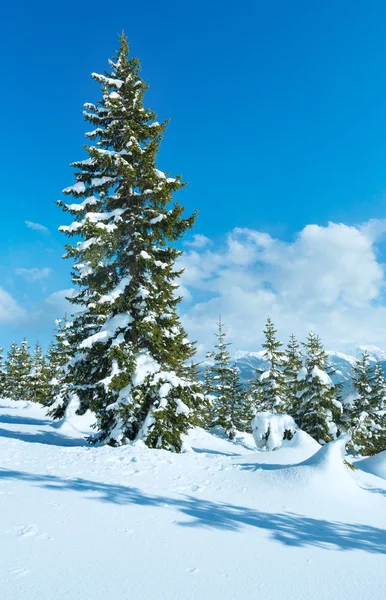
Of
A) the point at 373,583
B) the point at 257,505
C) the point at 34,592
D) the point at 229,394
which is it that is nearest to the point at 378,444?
the point at 229,394

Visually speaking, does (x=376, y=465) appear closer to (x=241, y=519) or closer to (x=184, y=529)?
(x=241, y=519)

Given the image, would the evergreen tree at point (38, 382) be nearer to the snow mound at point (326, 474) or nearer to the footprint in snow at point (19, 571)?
the snow mound at point (326, 474)

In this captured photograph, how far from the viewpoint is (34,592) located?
373cm

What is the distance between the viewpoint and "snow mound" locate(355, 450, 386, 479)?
1509 centimetres

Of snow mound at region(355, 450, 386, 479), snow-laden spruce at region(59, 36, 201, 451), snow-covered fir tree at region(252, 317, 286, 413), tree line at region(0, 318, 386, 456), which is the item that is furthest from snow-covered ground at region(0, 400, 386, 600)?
snow-covered fir tree at region(252, 317, 286, 413)

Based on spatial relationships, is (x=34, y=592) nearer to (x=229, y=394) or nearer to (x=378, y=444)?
(x=229, y=394)

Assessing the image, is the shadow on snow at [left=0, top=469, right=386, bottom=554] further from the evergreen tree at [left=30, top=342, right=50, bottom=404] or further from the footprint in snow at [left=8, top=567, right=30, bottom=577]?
the evergreen tree at [left=30, top=342, right=50, bottom=404]

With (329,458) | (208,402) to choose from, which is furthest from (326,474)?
(208,402)

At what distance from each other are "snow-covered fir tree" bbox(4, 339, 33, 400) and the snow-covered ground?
1692 inches

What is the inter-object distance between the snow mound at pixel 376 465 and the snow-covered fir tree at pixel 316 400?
26.4ft

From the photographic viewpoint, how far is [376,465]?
612 inches

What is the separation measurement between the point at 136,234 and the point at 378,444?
1193 inches

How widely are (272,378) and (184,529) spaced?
24.5m

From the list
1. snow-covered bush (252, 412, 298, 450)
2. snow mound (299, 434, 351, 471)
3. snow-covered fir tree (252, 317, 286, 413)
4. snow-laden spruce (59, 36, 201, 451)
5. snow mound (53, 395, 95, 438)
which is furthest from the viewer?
snow-covered fir tree (252, 317, 286, 413)
